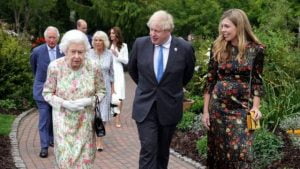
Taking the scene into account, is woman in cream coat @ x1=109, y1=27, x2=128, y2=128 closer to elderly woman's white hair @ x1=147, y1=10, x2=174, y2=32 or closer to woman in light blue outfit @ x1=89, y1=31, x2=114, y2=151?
woman in light blue outfit @ x1=89, y1=31, x2=114, y2=151

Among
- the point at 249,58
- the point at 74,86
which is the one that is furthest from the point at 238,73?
the point at 74,86

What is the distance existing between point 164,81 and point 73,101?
96 cm

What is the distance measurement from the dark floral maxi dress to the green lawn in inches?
204

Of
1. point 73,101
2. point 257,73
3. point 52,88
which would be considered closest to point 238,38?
point 257,73

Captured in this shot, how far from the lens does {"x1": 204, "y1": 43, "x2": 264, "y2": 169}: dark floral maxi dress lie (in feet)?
18.7

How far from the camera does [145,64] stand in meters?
6.11

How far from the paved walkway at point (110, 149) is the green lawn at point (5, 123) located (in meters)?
0.20

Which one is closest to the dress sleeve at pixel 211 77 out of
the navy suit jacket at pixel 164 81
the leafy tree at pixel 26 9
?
the navy suit jacket at pixel 164 81

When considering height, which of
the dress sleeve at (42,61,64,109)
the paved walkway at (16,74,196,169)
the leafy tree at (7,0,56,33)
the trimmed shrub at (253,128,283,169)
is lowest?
the paved walkway at (16,74,196,169)

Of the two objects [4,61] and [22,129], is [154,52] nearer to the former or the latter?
[22,129]

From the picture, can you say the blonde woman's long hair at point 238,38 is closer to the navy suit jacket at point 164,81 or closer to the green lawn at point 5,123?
the navy suit jacket at point 164,81

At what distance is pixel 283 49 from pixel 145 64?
6.20 meters

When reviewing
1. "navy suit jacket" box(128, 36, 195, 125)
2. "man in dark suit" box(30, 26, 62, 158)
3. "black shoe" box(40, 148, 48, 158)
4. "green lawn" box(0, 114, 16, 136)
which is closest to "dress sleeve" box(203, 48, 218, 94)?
"navy suit jacket" box(128, 36, 195, 125)

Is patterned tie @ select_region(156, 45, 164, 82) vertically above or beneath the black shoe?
above
